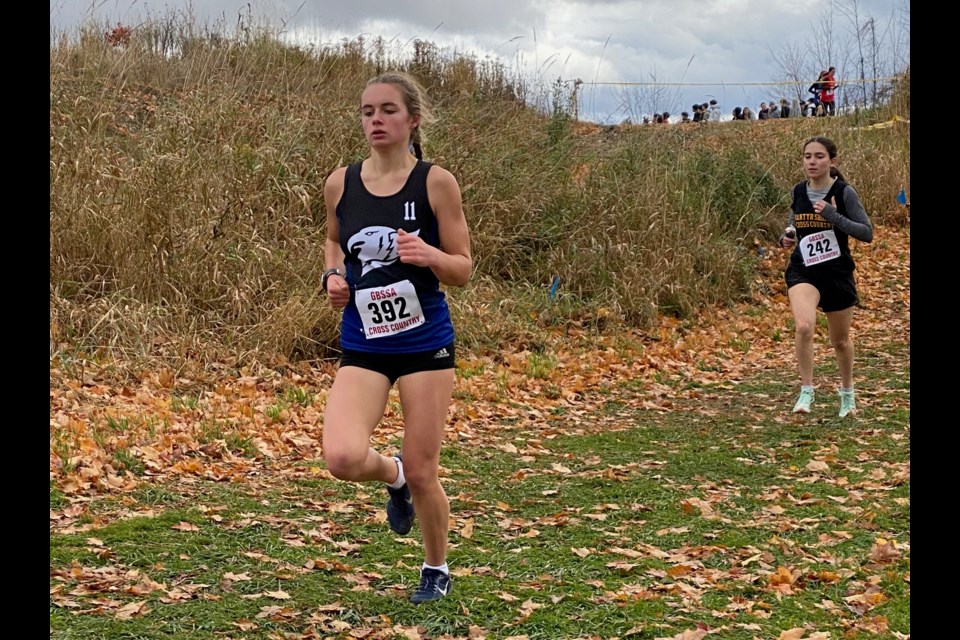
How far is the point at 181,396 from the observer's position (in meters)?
9.20

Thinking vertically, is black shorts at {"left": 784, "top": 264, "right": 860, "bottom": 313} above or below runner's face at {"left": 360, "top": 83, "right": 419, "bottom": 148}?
below

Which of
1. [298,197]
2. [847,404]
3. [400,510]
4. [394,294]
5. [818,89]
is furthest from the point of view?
[818,89]

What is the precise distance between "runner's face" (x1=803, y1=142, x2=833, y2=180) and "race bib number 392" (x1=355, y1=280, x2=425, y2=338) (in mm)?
5127

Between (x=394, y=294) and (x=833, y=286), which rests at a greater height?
(x=833, y=286)

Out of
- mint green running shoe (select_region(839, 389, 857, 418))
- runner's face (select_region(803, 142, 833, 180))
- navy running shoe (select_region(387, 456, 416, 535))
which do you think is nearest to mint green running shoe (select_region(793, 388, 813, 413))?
mint green running shoe (select_region(839, 389, 857, 418))

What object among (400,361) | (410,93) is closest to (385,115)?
(410,93)

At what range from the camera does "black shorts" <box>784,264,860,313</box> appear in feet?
27.8

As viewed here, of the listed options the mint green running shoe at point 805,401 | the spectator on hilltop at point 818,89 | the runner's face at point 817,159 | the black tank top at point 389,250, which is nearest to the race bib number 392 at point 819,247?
the runner's face at point 817,159

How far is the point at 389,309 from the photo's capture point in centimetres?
424

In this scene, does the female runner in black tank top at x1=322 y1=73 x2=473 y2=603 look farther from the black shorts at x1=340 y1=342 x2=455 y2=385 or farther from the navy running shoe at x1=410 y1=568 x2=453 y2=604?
the navy running shoe at x1=410 y1=568 x2=453 y2=604

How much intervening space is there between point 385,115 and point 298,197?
848cm

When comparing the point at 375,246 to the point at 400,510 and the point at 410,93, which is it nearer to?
the point at 410,93
